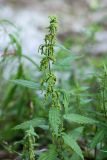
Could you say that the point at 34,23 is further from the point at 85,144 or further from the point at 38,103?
the point at 85,144

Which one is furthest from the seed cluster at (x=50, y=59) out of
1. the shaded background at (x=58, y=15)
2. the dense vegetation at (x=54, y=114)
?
the shaded background at (x=58, y=15)

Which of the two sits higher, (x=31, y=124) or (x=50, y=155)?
(x=31, y=124)

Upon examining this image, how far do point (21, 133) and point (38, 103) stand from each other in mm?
251

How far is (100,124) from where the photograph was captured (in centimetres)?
175

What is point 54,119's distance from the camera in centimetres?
153

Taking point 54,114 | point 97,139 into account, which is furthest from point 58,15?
→ point 54,114

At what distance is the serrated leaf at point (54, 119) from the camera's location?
59.7 inches

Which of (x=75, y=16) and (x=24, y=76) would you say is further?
(x=75, y=16)

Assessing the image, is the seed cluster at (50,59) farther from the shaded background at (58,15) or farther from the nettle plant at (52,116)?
the shaded background at (58,15)

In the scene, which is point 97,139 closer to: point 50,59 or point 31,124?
point 31,124

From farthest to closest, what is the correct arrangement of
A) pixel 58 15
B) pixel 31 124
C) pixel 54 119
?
pixel 58 15 < pixel 31 124 < pixel 54 119

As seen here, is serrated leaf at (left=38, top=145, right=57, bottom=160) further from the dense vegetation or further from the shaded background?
the shaded background

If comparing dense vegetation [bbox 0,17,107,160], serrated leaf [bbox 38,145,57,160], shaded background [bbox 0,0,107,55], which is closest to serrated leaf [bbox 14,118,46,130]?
dense vegetation [bbox 0,17,107,160]

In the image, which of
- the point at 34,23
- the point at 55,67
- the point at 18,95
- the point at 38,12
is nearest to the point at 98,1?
the point at 38,12
